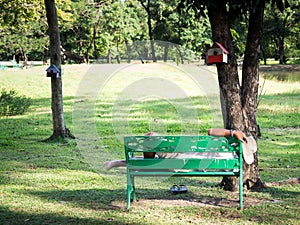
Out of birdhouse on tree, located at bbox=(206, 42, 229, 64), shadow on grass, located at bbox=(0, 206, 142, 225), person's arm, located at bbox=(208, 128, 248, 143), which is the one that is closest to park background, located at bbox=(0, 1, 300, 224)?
shadow on grass, located at bbox=(0, 206, 142, 225)

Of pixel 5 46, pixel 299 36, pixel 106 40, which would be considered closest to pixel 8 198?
pixel 106 40

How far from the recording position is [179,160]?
538 centimetres

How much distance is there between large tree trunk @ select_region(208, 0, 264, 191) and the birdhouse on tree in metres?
0.17

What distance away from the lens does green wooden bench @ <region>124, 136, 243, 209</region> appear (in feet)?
17.6

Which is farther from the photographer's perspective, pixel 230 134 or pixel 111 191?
pixel 111 191

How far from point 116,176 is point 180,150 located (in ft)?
8.28

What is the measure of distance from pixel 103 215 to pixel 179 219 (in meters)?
0.83

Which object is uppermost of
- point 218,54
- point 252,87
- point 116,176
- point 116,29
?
point 116,29

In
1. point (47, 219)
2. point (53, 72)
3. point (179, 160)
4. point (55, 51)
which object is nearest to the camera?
point (47, 219)

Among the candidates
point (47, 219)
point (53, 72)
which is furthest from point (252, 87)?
point (53, 72)

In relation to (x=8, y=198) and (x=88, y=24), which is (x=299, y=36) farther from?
(x=8, y=198)

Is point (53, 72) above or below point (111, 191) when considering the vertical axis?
above

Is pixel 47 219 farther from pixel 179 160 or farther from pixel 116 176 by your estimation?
pixel 116 176

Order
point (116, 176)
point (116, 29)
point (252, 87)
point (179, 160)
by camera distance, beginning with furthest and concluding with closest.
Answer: point (116, 29)
point (116, 176)
point (252, 87)
point (179, 160)
